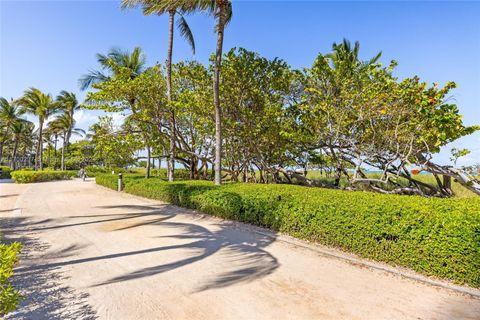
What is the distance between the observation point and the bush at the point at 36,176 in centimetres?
2423

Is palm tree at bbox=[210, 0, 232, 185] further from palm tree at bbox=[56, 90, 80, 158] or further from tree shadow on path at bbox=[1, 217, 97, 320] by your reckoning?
palm tree at bbox=[56, 90, 80, 158]

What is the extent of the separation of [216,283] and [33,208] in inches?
434

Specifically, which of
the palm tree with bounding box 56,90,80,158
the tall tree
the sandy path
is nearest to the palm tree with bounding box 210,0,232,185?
the tall tree

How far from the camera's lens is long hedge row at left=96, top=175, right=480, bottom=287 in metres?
4.38

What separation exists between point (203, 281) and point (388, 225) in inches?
143

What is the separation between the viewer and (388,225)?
5.14m

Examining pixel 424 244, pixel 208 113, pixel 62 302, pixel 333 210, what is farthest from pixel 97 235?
pixel 208 113

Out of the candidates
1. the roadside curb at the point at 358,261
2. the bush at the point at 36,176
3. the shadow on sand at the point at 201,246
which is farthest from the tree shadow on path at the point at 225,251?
the bush at the point at 36,176

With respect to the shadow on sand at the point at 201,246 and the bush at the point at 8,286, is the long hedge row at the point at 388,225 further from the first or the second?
the bush at the point at 8,286

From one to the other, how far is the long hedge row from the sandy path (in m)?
0.40

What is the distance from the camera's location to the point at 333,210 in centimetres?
604

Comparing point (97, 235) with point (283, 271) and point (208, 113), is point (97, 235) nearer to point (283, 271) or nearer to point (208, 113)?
point (283, 271)

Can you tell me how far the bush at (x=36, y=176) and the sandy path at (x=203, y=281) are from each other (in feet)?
70.0

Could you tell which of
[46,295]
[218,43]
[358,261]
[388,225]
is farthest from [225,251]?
[218,43]
